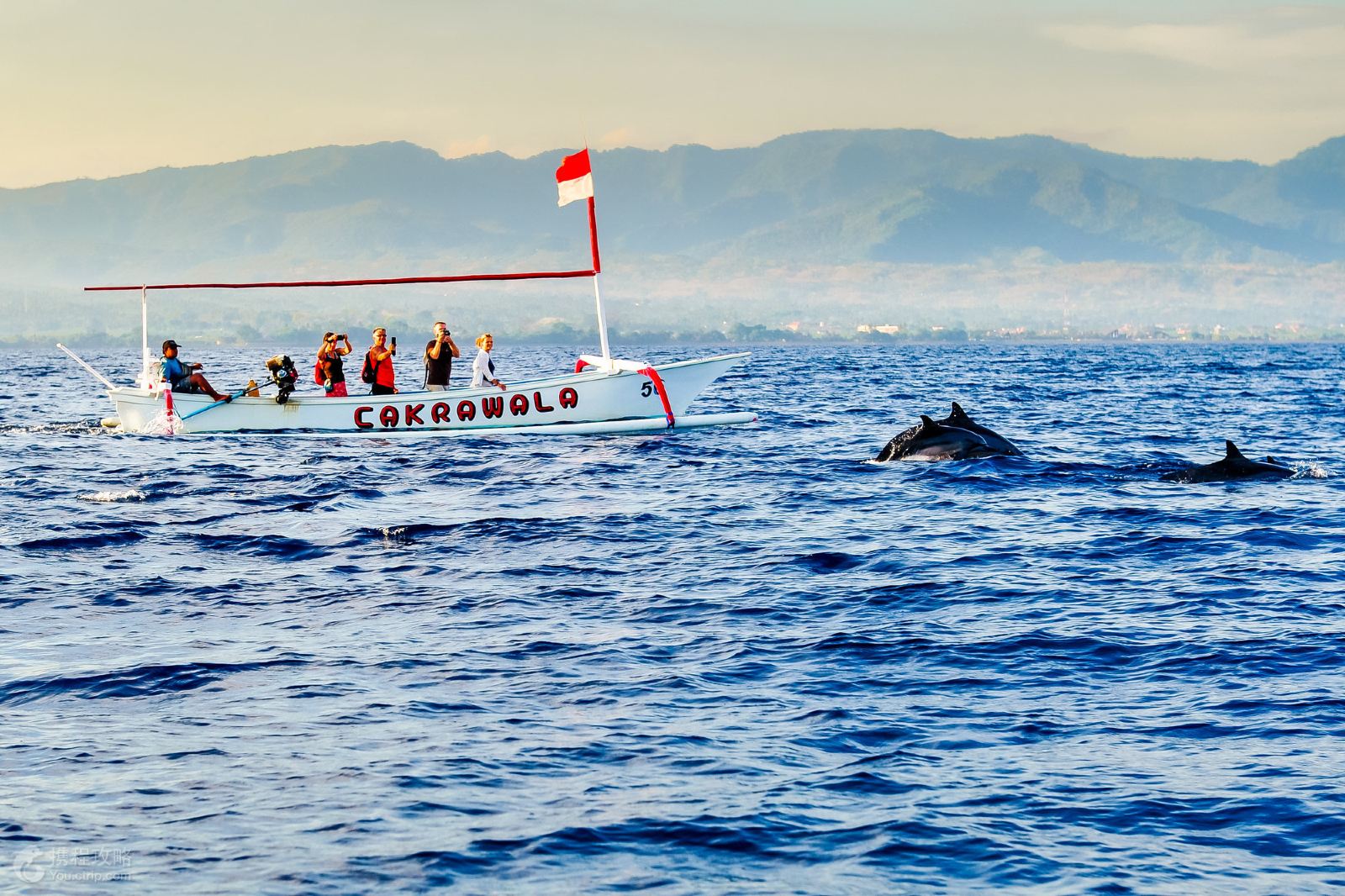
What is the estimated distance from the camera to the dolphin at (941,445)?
88.0ft

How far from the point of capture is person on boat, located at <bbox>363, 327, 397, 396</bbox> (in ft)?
103

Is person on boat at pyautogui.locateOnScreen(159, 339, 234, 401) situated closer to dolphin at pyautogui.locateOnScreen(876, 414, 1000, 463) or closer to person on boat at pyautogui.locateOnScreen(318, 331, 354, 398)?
person on boat at pyautogui.locateOnScreen(318, 331, 354, 398)

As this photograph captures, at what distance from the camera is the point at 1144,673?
11.4 metres

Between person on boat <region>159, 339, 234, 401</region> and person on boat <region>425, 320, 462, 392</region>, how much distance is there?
4.47 metres

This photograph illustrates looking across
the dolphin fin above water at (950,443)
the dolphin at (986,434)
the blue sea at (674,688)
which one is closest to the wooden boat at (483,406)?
the dolphin fin above water at (950,443)

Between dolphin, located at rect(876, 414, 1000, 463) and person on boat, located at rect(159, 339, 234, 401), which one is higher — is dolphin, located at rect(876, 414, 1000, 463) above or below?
below

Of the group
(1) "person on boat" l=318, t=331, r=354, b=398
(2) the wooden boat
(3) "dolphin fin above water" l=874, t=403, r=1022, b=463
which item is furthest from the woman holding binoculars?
(3) "dolphin fin above water" l=874, t=403, r=1022, b=463

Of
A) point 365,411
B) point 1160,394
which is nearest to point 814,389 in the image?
point 1160,394

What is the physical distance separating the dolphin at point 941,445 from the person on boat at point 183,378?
15085 millimetres

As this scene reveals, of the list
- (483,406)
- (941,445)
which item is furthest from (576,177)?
(941,445)

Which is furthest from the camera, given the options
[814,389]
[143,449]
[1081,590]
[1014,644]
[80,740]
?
[814,389]

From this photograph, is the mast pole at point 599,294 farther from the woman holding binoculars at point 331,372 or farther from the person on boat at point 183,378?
the person on boat at point 183,378

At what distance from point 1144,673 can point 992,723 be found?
6.74ft

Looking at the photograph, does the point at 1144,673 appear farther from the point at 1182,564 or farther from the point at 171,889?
the point at 171,889
